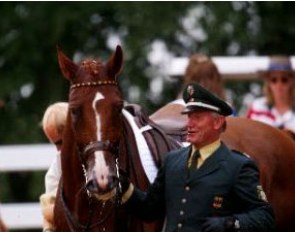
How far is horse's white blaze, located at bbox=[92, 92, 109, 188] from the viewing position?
637cm

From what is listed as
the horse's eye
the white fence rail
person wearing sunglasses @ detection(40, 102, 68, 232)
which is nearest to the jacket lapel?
the horse's eye

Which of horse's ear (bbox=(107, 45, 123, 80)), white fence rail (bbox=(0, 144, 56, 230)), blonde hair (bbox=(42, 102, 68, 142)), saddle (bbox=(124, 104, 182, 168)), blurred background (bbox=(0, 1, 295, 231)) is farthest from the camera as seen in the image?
blurred background (bbox=(0, 1, 295, 231))

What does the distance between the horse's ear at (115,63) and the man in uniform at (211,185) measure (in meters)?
0.48

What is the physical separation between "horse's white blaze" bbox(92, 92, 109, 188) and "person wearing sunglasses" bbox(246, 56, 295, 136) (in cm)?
374

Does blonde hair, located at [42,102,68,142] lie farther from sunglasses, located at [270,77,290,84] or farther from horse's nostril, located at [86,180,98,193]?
sunglasses, located at [270,77,290,84]

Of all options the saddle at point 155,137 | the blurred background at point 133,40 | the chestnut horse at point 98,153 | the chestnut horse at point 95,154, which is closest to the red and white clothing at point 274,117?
the chestnut horse at point 95,154

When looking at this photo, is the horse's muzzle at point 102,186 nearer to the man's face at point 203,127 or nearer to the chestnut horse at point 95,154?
the chestnut horse at point 95,154

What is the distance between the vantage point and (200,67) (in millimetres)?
9203

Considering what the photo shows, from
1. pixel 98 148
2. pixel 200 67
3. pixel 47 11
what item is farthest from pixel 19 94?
pixel 98 148

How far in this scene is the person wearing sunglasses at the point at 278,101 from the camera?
1033cm

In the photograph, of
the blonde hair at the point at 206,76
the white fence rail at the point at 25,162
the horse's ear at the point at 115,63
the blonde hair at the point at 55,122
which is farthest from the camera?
the white fence rail at the point at 25,162

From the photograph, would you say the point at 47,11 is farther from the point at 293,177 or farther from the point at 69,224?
the point at 69,224

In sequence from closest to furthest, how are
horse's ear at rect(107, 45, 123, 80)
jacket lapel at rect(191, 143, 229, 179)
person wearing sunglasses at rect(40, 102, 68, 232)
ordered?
1. jacket lapel at rect(191, 143, 229, 179)
2. horse's ear at rect(107, 45, 123, 80)
3. person wearing sunglasses at rect(40, 102, 68, 232)

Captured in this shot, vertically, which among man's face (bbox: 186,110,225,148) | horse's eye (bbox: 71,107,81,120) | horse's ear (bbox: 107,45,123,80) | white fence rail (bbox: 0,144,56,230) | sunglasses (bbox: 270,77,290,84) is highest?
horse's ear (bbox: 107,45,123,80)
